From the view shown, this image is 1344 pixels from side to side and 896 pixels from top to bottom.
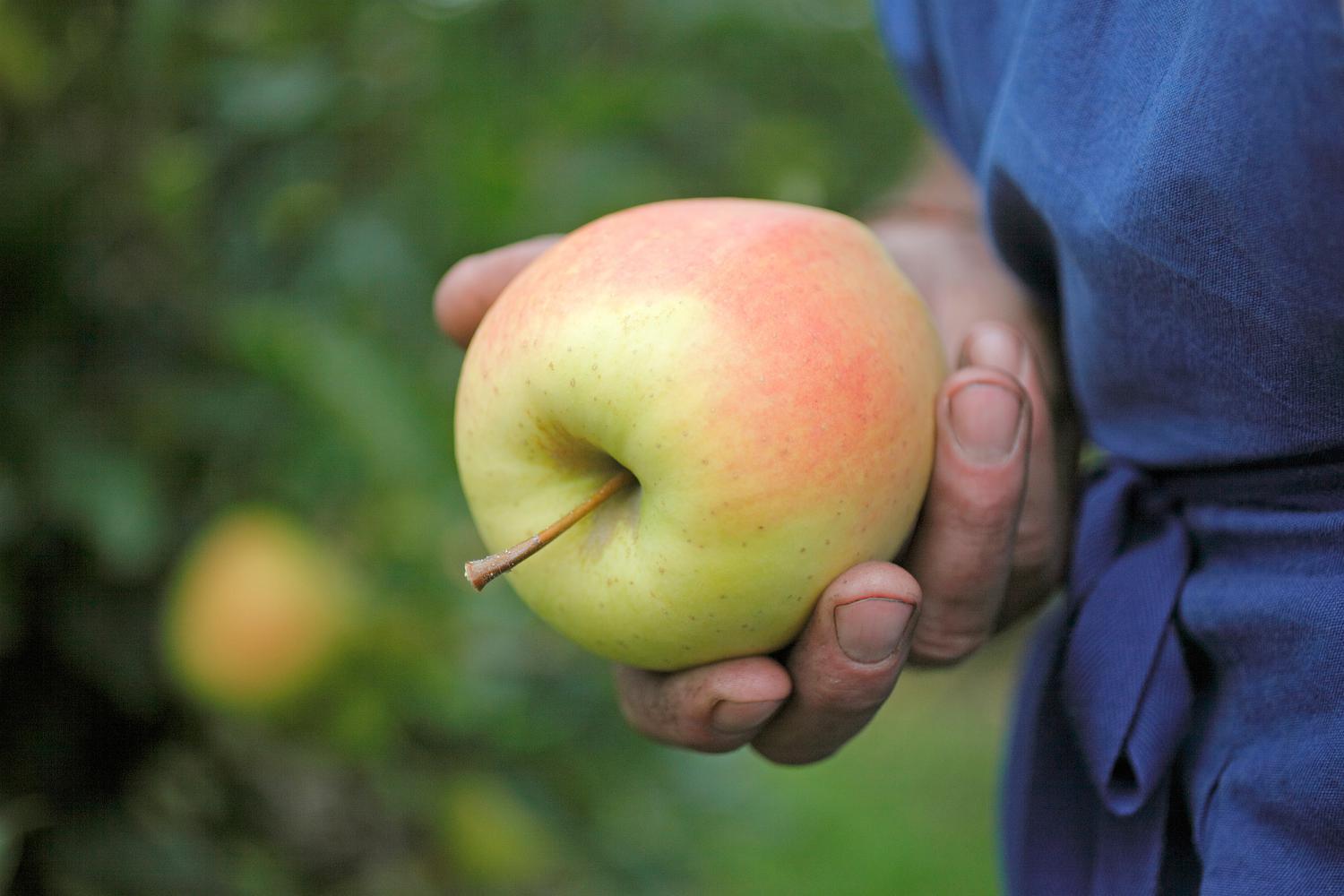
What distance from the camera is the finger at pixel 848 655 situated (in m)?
0.67

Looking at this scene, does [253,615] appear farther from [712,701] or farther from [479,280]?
[712,701]

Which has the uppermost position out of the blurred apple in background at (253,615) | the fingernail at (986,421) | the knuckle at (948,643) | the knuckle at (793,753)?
the fingernail at (986,421)

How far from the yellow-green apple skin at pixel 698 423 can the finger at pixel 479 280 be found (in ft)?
0.36

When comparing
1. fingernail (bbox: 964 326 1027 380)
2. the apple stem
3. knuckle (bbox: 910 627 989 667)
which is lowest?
knuckle (bbox: 910 627 989 667)

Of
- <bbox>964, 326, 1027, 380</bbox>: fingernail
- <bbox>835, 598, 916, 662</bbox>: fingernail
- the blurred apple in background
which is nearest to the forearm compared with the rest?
<bbox>964, 326, 1027, 380</bbox>: fingernail

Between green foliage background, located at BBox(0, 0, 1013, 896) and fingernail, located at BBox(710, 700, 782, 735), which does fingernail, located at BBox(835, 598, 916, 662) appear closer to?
fingernail, located at BBox(710, 700, 782, 735)

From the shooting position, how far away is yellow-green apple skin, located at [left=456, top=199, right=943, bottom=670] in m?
0.65

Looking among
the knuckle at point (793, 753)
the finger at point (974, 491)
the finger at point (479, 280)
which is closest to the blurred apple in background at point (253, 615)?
the finger at point (479, 280)

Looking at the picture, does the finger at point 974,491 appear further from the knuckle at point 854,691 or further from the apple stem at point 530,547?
the apple stem at point 530,547

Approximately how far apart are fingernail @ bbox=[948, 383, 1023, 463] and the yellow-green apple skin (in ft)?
0.07

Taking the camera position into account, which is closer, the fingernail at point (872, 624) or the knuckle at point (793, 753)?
the fingernail at point (872, 624)

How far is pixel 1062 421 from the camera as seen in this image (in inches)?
36.4

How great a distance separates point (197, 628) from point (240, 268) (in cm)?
36

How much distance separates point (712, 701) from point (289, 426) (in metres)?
0.63
